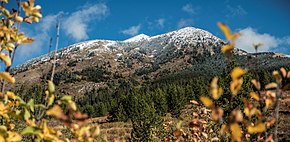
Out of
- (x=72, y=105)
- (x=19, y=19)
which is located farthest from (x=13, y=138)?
(x=19, y=19)

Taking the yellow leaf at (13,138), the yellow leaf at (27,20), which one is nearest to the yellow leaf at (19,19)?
the yellow leaf at (27,20)

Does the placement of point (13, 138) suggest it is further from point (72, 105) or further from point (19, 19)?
point (19, 19)

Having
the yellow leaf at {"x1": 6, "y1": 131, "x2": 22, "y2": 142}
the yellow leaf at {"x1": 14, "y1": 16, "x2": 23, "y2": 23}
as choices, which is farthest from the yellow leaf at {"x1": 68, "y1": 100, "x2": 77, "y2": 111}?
the yellow leaf at {"x1": 14, "y1": 16, "x2": 23, "y2": 23}

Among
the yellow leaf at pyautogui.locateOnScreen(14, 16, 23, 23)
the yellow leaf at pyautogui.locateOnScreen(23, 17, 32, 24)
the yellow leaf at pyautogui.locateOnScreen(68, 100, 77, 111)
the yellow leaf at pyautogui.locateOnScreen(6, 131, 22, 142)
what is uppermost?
the yellow leaf at pyautogui.locateOnScreen(23, 17, 32, 24)

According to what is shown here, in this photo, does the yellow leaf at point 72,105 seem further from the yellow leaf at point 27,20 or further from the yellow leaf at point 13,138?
the yellow leaf at point 27,20

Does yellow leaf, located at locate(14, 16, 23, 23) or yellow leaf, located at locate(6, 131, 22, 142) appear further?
yellow leaf, located at locate(14, 16, 23, 23)

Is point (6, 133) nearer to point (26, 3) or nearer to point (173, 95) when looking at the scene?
point (26, 3)

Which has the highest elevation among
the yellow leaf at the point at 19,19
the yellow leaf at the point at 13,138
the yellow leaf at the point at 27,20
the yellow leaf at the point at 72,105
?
the yellow leaf at the point at 27,20

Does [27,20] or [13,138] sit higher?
[27,20]

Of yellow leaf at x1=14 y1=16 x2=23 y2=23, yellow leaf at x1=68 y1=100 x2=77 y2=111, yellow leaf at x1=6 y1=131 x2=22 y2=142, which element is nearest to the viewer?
yellow leaf at x1=68 y1=100 x2=77 y2=111

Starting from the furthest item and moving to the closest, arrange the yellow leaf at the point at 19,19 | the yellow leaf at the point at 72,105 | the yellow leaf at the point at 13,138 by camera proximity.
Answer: the yellow leaf at the point at 19,19 → the yellow leaf at the point at 13,138 → the yellow leaf at the point at 72,105

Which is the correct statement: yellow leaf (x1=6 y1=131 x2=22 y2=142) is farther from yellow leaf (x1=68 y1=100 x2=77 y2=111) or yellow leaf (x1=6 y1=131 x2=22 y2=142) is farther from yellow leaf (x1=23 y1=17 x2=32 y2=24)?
yellow leaf (x1=23 y1=17 x2=32 y2=24)

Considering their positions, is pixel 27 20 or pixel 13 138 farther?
pixel 27 20

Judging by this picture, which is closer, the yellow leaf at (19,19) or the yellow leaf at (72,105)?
the yellow leaf at (72,105)
